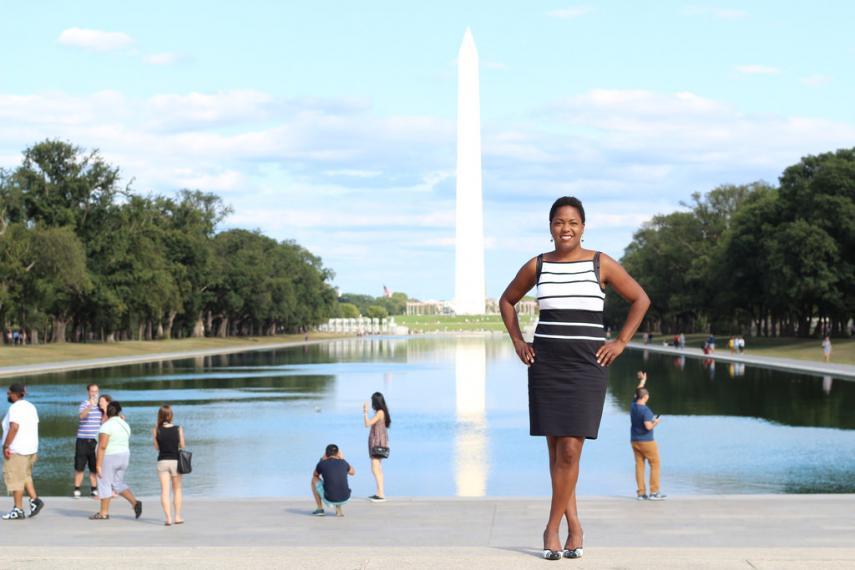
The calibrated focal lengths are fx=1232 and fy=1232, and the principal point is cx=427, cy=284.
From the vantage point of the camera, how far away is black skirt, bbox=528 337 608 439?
775cm

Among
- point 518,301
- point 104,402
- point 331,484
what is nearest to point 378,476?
point 331,484


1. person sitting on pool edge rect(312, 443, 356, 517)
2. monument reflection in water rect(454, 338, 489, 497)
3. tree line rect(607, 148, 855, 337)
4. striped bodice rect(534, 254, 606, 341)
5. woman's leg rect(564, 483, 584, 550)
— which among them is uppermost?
tree line rect(607, 148, 855, 337)

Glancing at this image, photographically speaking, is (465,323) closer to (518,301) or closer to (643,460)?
(643,460)

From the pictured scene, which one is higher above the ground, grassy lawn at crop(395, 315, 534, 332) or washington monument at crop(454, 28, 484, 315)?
washington monument at crop(454, 28, 484, 315)

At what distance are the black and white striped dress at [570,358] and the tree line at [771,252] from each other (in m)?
72.7

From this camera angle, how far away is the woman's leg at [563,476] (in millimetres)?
7918

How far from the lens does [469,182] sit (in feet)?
386

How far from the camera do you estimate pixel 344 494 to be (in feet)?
42.4

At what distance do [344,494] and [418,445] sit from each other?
10.9 metres

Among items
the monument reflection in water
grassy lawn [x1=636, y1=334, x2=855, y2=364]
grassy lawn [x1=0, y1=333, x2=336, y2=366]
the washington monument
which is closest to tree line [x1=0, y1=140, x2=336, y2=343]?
grassy lawn [x1=0, y1=333, x2=336, y2=366]

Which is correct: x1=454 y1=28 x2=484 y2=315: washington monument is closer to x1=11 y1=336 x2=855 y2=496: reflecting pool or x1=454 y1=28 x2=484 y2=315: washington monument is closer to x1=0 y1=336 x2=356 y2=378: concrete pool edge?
x1=0 y1=336 x2=356 y2=378: concrete pool edge

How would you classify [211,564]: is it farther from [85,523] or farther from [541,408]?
[85,523]

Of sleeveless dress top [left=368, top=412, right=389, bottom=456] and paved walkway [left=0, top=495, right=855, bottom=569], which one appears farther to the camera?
sleeveless dress top [left=368, top=412, right=389, bottom=456]

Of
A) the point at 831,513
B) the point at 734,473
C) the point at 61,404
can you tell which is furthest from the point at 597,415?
the point at 61,404
